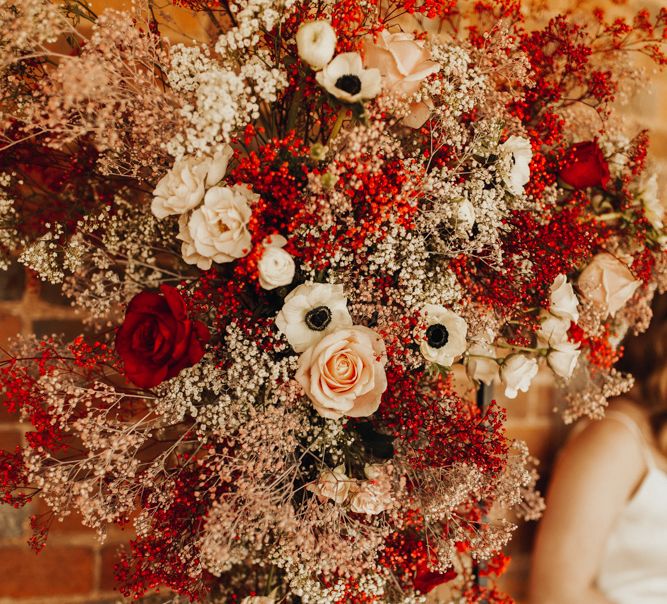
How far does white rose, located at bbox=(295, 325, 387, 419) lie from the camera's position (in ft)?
2.01

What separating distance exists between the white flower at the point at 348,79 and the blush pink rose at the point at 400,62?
0.16ft

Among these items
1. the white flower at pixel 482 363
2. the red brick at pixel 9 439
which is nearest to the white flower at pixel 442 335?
the white flower at pixel 482 363

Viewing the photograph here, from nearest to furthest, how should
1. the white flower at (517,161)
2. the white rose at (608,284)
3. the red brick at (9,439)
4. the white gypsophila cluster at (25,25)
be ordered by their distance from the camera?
the white gypsophila cluster at (25,25) → the white flower at (517,161) → the white rose at (608,284) → the red brick at (9,439)

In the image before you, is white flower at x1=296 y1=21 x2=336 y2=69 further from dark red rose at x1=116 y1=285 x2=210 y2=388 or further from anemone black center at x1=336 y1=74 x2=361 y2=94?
dark red rose at x1=116 y1=285 x2=210 y2=388

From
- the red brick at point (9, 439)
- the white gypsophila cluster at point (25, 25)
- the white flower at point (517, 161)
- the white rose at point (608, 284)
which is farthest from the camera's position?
the red brick at point (9, 439)

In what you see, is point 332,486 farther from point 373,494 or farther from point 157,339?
point 157,339

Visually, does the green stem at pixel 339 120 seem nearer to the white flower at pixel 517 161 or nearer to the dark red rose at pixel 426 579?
the white flower at pixel 517 161

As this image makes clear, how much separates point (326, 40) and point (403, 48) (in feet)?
0.32

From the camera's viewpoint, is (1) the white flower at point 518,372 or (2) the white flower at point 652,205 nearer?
(1) the white flower at point 518,372

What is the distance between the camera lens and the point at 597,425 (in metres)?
1.32

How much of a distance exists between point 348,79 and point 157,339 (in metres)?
0.32

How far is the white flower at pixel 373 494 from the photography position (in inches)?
25.7

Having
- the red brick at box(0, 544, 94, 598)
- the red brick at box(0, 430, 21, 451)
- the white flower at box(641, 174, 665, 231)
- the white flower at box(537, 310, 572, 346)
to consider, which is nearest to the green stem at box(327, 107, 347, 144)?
the white flower at box(537, 310, 572, 346)

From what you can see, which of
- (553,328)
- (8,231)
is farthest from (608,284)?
(8,231)
